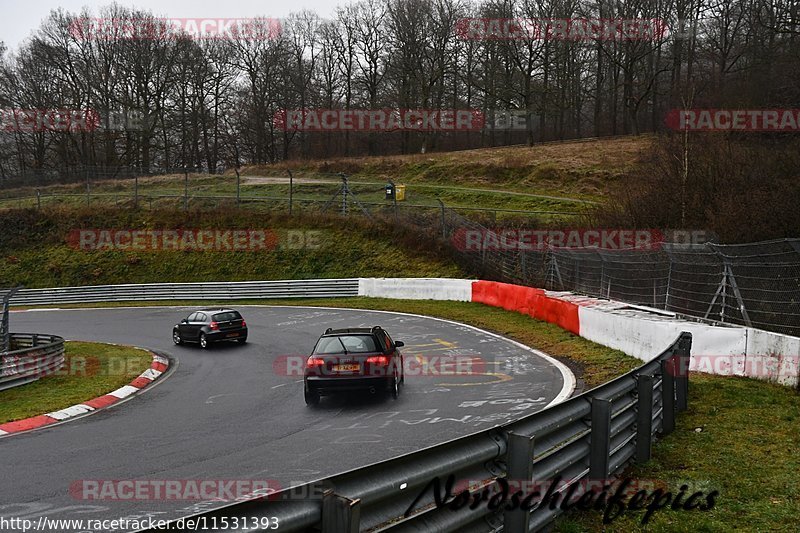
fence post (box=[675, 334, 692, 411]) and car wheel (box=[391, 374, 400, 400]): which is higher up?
fence post (box=[675, 334, 692, 411])

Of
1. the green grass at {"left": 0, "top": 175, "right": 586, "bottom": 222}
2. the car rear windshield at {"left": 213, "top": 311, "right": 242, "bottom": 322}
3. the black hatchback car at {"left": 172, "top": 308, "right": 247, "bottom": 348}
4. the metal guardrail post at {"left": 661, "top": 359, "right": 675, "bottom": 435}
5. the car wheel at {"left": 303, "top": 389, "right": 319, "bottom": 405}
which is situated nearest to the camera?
the metal guardrail post at {"left": 661, "top": 359, "right": 675, "bottom": 435}

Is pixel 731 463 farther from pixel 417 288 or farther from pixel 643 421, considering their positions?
pixel 417 288

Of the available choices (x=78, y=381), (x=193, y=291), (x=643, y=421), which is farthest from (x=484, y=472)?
(x=193, y=291)

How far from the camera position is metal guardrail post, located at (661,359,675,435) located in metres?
7.99

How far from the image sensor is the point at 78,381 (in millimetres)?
15578

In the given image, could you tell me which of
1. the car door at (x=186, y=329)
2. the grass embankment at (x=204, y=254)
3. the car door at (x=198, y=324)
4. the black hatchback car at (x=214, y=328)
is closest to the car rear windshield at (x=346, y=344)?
the black hatchback car at (x=214, y=328)

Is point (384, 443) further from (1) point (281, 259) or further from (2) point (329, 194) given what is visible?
(2) point (329, 194)

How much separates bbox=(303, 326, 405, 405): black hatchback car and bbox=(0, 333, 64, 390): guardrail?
7494 millimetres

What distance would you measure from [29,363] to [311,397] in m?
7.84

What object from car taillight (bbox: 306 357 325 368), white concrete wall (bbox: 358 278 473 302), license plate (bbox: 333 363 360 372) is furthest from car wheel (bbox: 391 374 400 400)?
white concrete wall (bbox: 358 278 473 302)

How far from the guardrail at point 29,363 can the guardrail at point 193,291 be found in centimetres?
1782

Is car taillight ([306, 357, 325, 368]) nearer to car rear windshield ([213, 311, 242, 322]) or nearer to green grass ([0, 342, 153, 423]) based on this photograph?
green grass ([0, 342, 153, 423])

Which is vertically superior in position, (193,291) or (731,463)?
(731,463)

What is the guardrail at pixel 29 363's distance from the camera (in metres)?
14.9
